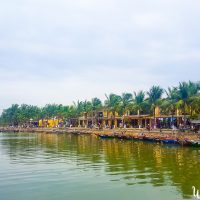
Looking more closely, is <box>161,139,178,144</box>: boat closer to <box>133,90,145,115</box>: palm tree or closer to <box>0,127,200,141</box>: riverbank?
<box>0,127,200,141</box>: riverbank

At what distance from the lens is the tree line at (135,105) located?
61844 millimetres

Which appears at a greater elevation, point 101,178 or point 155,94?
point 155,94

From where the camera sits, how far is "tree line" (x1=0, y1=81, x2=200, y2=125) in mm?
61844

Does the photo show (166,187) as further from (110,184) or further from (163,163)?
(163,163)

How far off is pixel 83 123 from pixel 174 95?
54.0m

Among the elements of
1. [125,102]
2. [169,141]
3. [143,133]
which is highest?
[125,102]

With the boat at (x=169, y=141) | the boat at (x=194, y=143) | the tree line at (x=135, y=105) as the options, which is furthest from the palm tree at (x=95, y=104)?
the boat at (x=194, y=143)

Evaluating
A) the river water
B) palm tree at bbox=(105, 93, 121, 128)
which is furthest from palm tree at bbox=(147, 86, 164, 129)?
the river water

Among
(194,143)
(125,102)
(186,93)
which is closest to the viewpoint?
(194,143)

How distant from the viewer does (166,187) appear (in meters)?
22.7

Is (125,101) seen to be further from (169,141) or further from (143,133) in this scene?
(169,141)

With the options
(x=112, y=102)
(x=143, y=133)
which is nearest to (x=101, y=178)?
(x=143, y=133)

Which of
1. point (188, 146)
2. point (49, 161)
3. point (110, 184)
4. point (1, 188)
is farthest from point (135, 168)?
point (188, 146)

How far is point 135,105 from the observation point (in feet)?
260
